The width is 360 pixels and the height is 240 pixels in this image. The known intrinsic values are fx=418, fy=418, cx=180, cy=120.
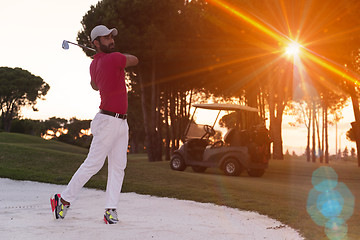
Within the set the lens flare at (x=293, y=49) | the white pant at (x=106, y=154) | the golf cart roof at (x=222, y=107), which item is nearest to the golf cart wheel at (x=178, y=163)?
the golf cart roof at (x=222, y=107)

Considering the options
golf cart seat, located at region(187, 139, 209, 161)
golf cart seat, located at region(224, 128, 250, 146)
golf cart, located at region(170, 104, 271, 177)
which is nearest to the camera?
golf cart, located at region(170, 104, 271, 177)

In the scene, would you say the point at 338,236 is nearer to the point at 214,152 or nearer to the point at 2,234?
the point at 2,234

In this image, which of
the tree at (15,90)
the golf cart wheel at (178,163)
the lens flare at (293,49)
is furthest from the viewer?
the tree at (15,90)

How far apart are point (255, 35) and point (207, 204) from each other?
552 inches

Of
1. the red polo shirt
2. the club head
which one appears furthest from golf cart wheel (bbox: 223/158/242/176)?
the red polo shirt

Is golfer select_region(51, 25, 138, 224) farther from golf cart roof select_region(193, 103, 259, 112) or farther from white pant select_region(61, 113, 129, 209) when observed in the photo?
golf cart roof select_region(193, 103, 259, 112)

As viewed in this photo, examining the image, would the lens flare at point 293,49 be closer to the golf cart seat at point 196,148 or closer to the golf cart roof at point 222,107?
the golf cart roof at point 222,107

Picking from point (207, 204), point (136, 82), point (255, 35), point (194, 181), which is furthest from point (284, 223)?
point (136, 82)

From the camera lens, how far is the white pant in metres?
4.45

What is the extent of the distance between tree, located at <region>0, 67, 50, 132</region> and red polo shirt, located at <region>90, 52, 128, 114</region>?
171ft

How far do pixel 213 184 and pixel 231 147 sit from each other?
169 inches

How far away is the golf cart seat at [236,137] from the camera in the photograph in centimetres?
1451

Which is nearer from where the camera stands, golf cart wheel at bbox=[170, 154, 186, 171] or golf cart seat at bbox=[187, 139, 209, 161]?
golf cart seat at bbox=[187, 139, 209, 161]

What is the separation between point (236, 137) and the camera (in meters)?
14.7
